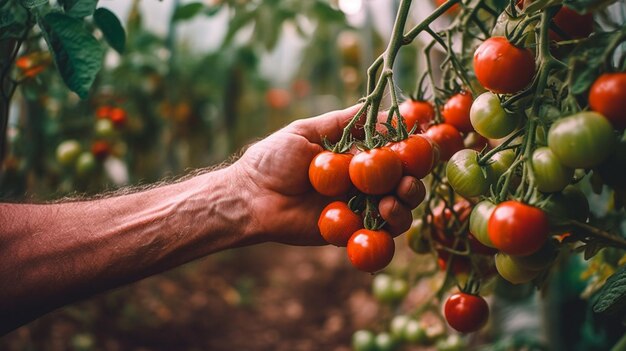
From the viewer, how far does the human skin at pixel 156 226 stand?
99 centimetres

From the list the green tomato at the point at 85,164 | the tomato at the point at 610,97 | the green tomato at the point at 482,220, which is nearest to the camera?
the tomato at the point at 610,97

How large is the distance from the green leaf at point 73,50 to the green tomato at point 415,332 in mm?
1071

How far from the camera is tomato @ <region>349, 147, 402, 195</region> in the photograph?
72cm

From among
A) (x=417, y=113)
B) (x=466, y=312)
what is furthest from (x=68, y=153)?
(x=466, y=312)

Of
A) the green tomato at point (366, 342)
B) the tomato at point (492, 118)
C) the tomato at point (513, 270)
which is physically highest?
the tomato at point (492, 118)

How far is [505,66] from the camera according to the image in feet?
2.22

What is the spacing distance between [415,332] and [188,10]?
1.30 m

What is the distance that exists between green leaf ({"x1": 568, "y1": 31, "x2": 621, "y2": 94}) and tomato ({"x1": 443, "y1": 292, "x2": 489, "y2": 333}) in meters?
0.41

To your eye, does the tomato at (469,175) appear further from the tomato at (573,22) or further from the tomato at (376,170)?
the tomato at (573,22)

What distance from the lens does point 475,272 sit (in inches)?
36.3

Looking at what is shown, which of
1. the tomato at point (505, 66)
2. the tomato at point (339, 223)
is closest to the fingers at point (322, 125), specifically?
the tomato at point (339, 223)

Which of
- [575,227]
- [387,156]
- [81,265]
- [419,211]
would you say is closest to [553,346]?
[419,211]

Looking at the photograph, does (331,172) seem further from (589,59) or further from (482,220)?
(589,59)

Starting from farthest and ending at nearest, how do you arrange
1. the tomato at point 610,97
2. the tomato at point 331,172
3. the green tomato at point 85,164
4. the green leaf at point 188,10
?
the green tomato at point 85,164 → the green leaf at point 188,10 → the tomato at point 331,172 → the tomato at point 610,97
